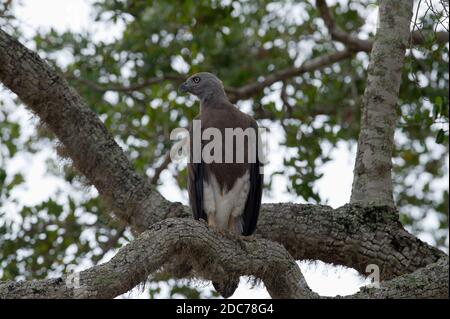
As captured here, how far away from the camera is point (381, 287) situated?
4.30m

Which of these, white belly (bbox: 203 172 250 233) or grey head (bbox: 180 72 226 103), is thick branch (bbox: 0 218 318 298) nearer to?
white belly (bbox: 203 172 250 233)

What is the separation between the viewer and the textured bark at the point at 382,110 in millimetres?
5652

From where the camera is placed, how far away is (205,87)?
7.07 m

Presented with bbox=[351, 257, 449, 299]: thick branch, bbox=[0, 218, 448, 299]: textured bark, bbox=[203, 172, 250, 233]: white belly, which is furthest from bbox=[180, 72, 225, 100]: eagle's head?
bbox=[351, 257, 449, 299]: thick branch

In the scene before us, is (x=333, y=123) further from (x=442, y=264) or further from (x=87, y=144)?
(x=442, y=264)

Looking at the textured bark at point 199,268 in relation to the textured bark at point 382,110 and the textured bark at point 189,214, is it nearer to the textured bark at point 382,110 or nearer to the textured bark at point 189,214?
the textured bark at point 189,214

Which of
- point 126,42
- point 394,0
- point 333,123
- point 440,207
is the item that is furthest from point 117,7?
point 440,207

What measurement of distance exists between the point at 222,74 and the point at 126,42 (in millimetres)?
1079

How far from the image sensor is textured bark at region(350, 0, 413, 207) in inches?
223

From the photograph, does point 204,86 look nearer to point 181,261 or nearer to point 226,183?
point 226,183

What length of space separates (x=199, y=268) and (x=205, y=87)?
271 centimetres

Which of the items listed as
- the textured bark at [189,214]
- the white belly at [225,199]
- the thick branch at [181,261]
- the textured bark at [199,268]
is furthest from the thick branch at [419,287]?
the white belly at [225,199]

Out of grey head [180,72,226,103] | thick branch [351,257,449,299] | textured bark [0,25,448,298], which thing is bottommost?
thick branch [351,257,449,299]

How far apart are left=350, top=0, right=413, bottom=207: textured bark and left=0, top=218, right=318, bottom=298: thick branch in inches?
45.1
